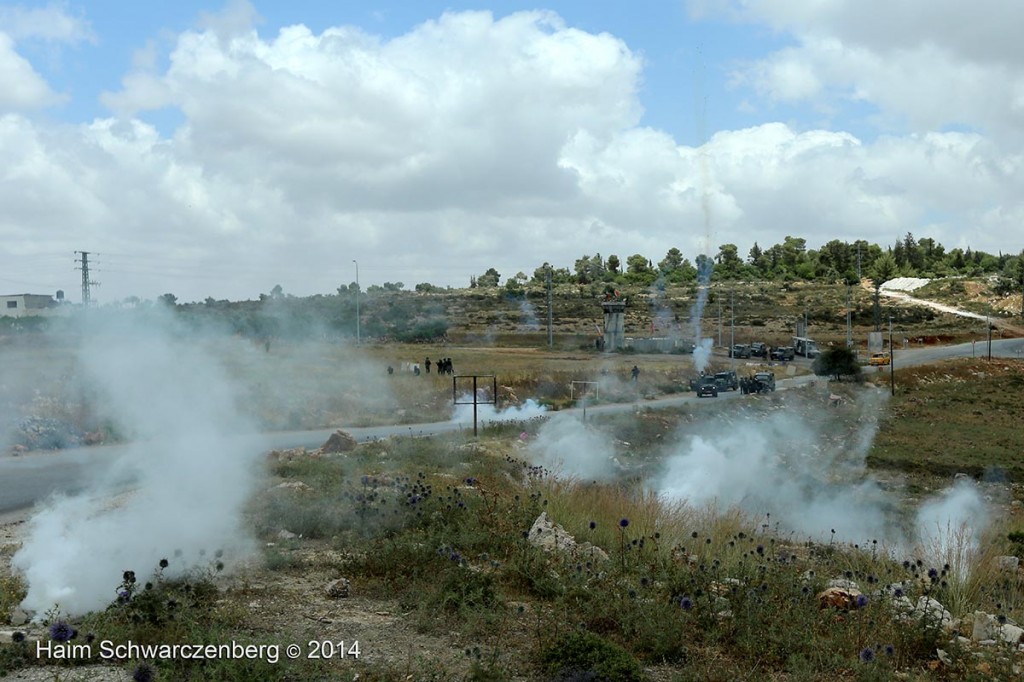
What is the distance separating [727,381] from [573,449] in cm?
2655

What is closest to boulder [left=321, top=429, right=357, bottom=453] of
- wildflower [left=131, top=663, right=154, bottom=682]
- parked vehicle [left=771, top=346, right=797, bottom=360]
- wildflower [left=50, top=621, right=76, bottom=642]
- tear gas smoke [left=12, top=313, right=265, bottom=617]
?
tear gas smoke [left=12, top=313, right=265, bottom=617]

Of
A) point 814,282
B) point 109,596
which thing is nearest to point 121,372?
point 109,596

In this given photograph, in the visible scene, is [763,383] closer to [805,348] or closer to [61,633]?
[805,348]

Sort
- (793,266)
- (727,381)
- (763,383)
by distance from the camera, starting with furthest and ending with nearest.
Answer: (793,266)
(727,381)
(763,383)

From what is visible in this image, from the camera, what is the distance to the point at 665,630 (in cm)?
798

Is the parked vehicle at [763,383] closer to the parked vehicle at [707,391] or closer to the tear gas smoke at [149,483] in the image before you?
the parked vehicle at [707,391]

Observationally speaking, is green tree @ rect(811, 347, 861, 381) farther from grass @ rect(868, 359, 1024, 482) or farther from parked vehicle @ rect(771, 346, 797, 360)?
parked vehicle @ rect(771, 346, 797, 360)

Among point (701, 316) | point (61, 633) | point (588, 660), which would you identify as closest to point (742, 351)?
point (701, 316)

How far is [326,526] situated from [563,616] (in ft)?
18.0

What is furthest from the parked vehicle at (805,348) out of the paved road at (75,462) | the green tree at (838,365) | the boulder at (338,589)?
the boulder at (338,589)

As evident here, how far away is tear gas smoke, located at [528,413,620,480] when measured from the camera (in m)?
25.8

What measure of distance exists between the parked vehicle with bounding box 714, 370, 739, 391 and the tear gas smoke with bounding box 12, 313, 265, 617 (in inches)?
1327

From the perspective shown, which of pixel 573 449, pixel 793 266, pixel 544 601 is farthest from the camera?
pixel 793 266

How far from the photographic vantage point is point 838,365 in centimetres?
5934
